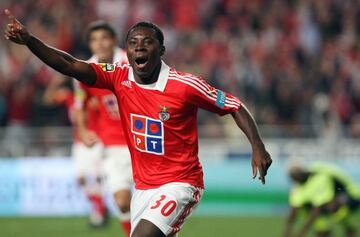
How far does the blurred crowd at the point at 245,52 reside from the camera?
19.7 m

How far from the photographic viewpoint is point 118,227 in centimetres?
1584

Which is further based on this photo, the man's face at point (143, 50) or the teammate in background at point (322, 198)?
the teammate in background at point (322, 198)

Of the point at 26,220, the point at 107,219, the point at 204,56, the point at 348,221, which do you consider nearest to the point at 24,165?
the point at 26,220

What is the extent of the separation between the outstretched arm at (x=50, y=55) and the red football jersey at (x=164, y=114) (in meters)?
0.13

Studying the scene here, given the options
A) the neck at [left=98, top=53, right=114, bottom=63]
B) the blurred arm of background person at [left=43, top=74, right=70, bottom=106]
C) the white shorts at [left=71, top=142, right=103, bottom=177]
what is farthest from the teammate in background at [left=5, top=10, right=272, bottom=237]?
the blurred arm of background person at [left=43, top=74, right=70, bottom=106]

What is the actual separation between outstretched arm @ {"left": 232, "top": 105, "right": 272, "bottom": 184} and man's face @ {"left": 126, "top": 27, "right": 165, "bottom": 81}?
778 mm

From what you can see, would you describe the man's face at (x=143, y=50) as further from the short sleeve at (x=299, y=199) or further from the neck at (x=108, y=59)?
the short sleeve at (x=299, y=199)

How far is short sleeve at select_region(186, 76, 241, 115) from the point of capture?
7.78 meters

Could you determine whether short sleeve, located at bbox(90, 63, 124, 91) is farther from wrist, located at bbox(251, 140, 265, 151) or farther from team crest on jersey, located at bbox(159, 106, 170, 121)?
wrist, located at bbox(251, 140, 265, 151)

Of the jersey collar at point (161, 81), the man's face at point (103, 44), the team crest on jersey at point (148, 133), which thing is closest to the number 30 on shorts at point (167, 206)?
the team crest on jersey at point (148, 133)

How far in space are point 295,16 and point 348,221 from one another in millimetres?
8628

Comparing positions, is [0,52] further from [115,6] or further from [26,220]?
[26,220]

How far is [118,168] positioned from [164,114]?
12.1 feet

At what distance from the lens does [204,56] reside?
20.8 m
